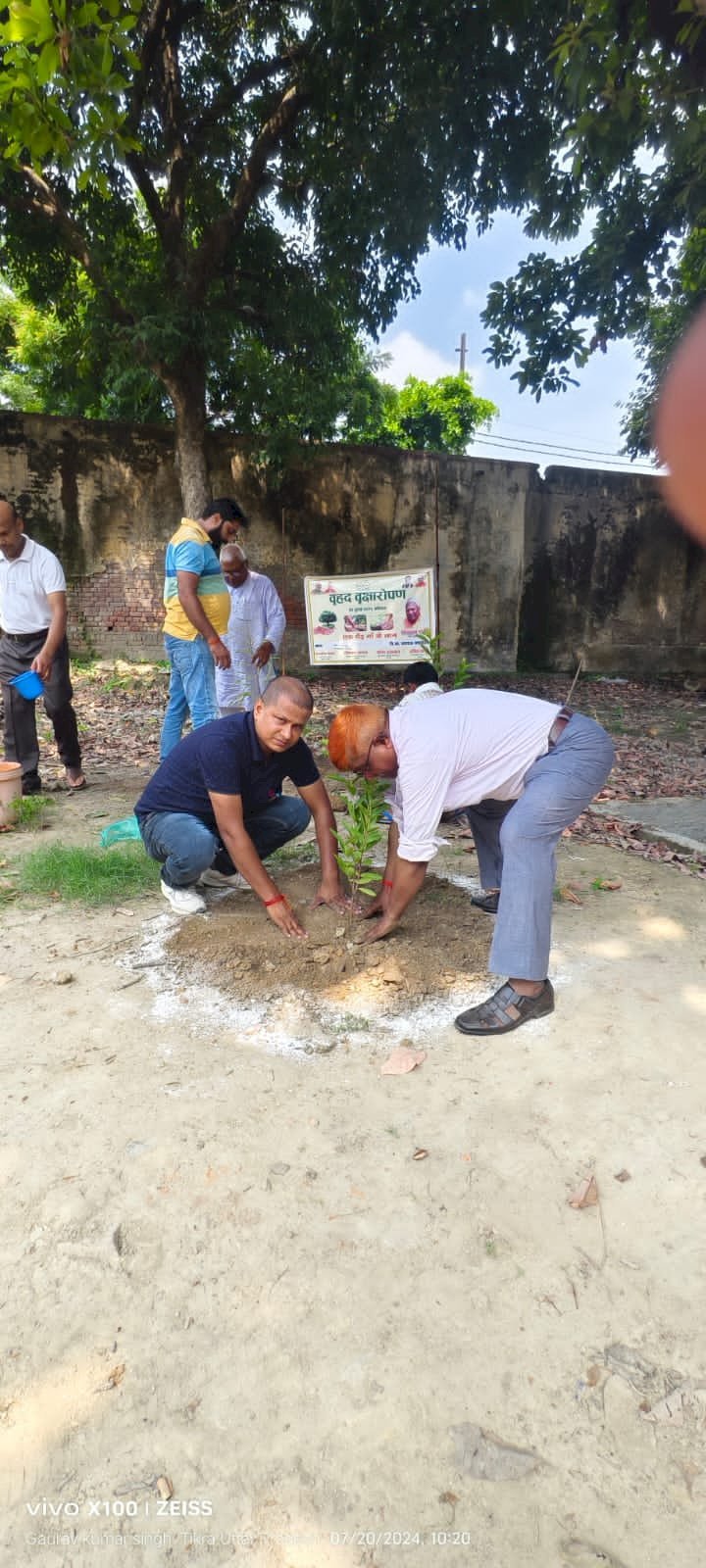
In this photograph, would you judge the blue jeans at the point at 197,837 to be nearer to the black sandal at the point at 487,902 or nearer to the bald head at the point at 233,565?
the black sandal at the point at 487,902

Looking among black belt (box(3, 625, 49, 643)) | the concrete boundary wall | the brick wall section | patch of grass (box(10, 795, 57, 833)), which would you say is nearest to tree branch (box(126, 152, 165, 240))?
the concrete boundary wall

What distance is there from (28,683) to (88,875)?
5.66ft

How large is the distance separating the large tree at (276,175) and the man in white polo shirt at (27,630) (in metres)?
4.08

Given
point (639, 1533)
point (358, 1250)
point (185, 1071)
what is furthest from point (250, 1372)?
point (185, 1071)

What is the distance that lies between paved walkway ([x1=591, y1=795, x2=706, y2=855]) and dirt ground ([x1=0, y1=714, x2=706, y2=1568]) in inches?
77.1

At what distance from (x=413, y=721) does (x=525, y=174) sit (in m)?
8.05

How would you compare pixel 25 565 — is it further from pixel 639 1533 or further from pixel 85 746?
pixel 639 1533

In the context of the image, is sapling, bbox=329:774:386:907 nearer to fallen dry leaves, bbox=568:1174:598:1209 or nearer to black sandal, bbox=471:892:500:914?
black sandal, bbox=471:892:500:914

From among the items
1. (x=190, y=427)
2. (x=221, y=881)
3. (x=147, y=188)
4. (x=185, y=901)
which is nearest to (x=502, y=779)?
(x=185, y=901)

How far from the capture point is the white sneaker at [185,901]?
3.74 meters

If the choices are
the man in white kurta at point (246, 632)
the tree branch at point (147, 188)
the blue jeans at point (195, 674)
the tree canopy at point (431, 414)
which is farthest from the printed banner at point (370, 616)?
the tree canopy at point (431, 414)

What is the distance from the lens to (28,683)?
17.1ft

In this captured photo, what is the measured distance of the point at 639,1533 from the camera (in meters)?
1.38

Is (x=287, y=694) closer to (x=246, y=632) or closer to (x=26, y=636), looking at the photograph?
(x=26, y=636)
